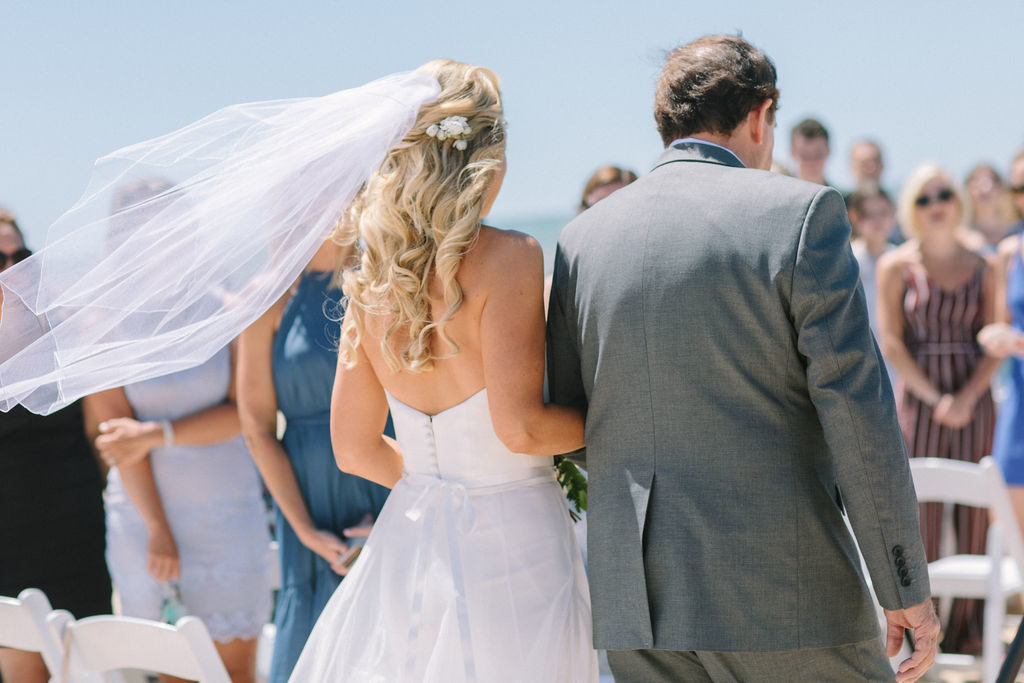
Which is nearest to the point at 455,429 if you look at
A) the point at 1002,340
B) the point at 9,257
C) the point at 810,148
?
the point at 9,257

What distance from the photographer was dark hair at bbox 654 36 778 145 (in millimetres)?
2375

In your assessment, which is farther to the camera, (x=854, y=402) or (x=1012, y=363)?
(x=1012, y=363)

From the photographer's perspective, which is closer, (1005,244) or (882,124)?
(1005,244)

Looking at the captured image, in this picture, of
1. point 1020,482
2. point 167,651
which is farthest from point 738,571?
point 1020,482

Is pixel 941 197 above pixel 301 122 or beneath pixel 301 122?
beneath

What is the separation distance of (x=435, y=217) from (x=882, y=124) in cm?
5479

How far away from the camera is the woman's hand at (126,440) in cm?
389

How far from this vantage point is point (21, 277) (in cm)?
243

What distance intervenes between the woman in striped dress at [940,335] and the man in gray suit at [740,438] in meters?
3.41

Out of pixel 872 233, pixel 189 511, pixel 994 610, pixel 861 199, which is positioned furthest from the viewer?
pixel 861 199

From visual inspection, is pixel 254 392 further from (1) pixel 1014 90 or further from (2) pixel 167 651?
(1) pixel 1014 90

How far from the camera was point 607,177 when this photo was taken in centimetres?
421

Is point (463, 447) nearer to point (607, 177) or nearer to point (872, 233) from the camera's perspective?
point (607, 177)

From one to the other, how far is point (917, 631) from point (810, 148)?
16.0ft
